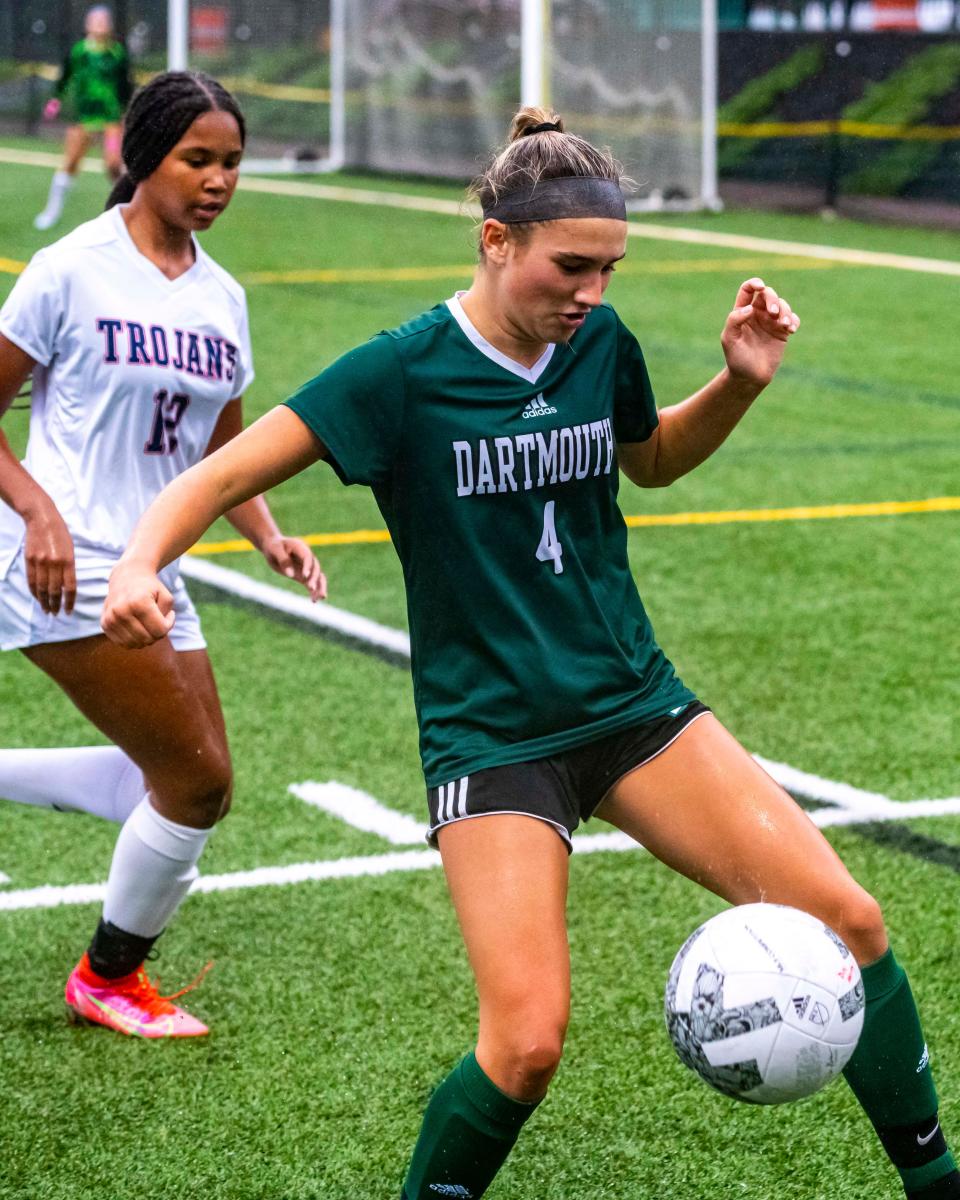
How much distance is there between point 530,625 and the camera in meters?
3.63

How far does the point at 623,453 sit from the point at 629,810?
0.78 metres

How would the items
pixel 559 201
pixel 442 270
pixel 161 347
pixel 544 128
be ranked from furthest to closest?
pixel 442 270 < pixel 161 347 < pixel 544 128 < pixel 559 201

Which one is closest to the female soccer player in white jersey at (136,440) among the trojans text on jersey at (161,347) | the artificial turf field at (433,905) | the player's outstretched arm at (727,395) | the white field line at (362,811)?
the trojans text on jersey at (161,347)

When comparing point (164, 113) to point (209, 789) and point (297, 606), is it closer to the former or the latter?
point (209, 789)

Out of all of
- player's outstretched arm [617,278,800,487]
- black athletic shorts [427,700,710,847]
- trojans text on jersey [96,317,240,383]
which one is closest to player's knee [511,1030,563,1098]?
black athletic shorts [427,700,710,847]

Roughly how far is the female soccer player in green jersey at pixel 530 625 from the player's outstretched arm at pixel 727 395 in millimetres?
35

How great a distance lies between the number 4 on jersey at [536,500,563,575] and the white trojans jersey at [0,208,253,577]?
1.25 m

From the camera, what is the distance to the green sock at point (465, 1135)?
338 centimetres

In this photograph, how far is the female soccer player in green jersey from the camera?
347 centimetres

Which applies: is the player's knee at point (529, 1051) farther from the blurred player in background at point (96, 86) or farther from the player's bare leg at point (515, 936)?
the blurred player in background at point (96, 86)

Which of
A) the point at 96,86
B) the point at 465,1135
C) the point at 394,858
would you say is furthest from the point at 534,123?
the point at 96,86

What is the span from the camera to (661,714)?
12.3 ft

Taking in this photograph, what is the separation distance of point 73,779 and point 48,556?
78cm

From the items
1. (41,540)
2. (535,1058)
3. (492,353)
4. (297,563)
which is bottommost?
(535,1058)
